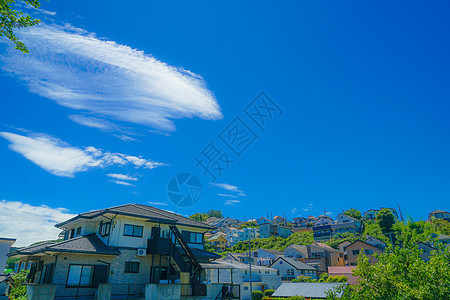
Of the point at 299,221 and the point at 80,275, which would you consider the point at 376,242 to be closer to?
the point at 80,275

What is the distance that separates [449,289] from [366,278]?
202cm

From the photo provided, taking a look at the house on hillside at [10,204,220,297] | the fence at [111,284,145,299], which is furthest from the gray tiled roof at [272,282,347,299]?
the fence at [111,284,145,299]

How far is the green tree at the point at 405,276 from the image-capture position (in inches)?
254

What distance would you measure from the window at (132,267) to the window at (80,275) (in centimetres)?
224

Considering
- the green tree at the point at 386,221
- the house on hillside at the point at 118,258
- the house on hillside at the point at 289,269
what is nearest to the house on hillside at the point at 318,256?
the house on hillside at the point at 289,269

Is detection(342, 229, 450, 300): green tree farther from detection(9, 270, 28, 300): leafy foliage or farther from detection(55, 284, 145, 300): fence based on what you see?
detection(9, 270, 28, 300): leafy foliage

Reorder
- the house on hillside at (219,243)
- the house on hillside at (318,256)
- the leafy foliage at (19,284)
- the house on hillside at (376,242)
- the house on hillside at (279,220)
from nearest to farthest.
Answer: the leafy foliage at (19,284), the house on hillside at (318,256), the house on hillside at (376,242), the house on hillside at (219,243), the house on hillside at (279,220)

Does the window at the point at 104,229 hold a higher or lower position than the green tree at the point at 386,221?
lower

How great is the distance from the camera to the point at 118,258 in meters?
18.8

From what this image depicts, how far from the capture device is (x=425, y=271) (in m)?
6.81

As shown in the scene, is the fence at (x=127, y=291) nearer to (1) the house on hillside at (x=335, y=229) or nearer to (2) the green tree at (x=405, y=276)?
(2) the green tree at (x=405, y=276)

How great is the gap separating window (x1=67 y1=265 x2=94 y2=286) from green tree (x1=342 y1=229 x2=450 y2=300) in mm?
16116

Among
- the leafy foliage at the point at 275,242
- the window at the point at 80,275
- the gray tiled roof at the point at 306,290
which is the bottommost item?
the gray tiled roof at the point at 306,290

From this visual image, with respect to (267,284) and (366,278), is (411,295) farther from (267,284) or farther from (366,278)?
(267,284)
